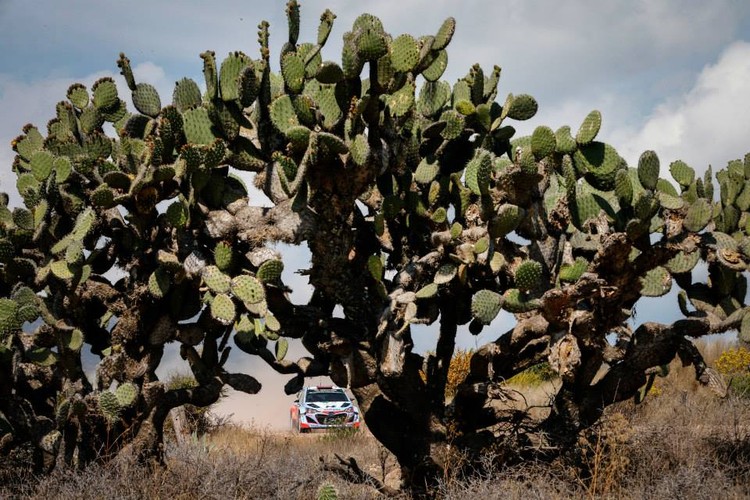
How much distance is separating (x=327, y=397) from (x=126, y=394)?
36.3 ft

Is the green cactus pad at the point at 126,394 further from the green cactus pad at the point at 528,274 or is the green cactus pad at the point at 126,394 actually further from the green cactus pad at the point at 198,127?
the green cactus pad at the point at 528,274

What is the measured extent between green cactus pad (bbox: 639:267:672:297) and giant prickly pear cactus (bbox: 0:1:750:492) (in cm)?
1

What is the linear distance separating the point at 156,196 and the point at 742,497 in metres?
4.55

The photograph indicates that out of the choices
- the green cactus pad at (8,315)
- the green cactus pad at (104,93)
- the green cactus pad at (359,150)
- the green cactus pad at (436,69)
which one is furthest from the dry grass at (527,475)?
the green cactus pad at (436,69)

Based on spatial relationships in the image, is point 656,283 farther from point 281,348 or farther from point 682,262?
point 281,348

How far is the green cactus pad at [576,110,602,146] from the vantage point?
18.5ft

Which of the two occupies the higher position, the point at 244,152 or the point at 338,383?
the point at 244,152

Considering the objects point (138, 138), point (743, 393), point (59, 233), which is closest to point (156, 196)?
point (138, 138)

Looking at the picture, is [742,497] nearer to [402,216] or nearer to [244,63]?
[402,216]

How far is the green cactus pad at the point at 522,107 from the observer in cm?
616

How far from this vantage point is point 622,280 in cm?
562

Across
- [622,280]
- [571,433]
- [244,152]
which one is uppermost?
[244,152]

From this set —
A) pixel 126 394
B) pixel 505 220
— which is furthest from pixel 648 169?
pixel 126 394

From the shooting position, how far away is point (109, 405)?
6.00 metres
